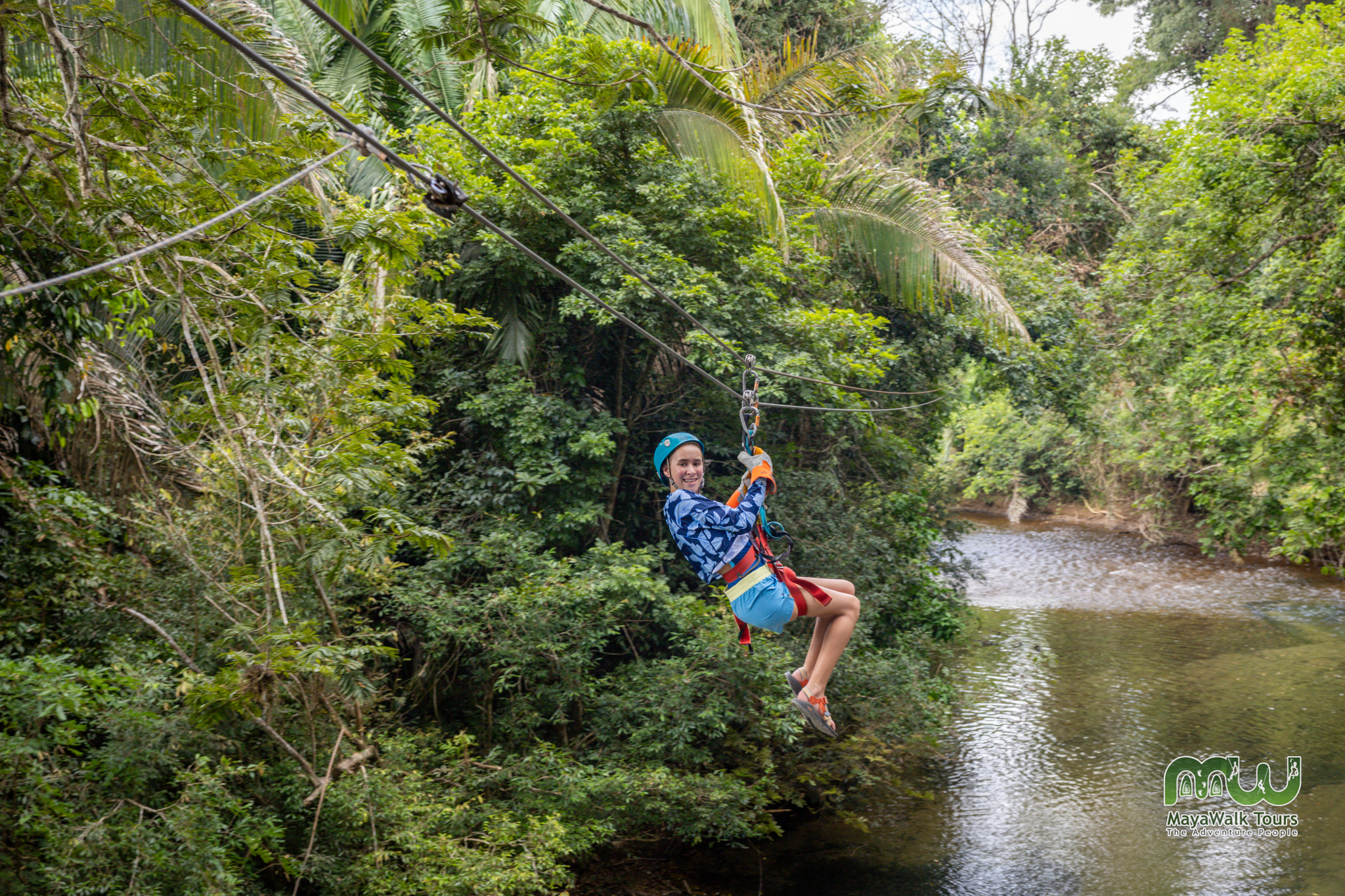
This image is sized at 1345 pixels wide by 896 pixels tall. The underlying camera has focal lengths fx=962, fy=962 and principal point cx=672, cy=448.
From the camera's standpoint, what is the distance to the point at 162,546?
21.8 feet

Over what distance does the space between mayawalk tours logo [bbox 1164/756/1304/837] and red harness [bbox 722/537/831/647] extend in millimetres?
6536

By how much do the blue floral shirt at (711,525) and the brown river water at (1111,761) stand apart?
4865 millimetres

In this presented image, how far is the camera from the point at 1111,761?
35.8 ft

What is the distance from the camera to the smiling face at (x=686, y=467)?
199 inches

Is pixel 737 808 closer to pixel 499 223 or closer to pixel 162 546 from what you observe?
pixel 162 546

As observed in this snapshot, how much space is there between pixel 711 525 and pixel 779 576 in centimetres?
46

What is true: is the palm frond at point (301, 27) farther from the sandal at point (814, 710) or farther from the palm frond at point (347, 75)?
the sandal at point (814, 710)

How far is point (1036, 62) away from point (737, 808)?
18.7 meters

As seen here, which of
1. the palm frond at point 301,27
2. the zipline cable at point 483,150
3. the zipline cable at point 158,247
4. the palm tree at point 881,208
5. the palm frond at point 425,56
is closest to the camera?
the zipline cable at point 158,247

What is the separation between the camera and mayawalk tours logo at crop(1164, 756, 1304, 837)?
9523 millimetres

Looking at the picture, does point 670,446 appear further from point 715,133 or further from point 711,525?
point 715,133

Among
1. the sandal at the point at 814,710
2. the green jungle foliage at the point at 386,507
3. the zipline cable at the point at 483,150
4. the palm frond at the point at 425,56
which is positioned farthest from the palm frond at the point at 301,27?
the sandal at the point at 814,710

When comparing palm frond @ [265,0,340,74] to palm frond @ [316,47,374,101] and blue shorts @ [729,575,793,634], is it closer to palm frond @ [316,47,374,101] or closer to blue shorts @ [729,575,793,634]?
palm frond @ [316,47,374,101]

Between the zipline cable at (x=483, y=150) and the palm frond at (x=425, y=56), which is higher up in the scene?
the palm frond at (x=425, y=56)
